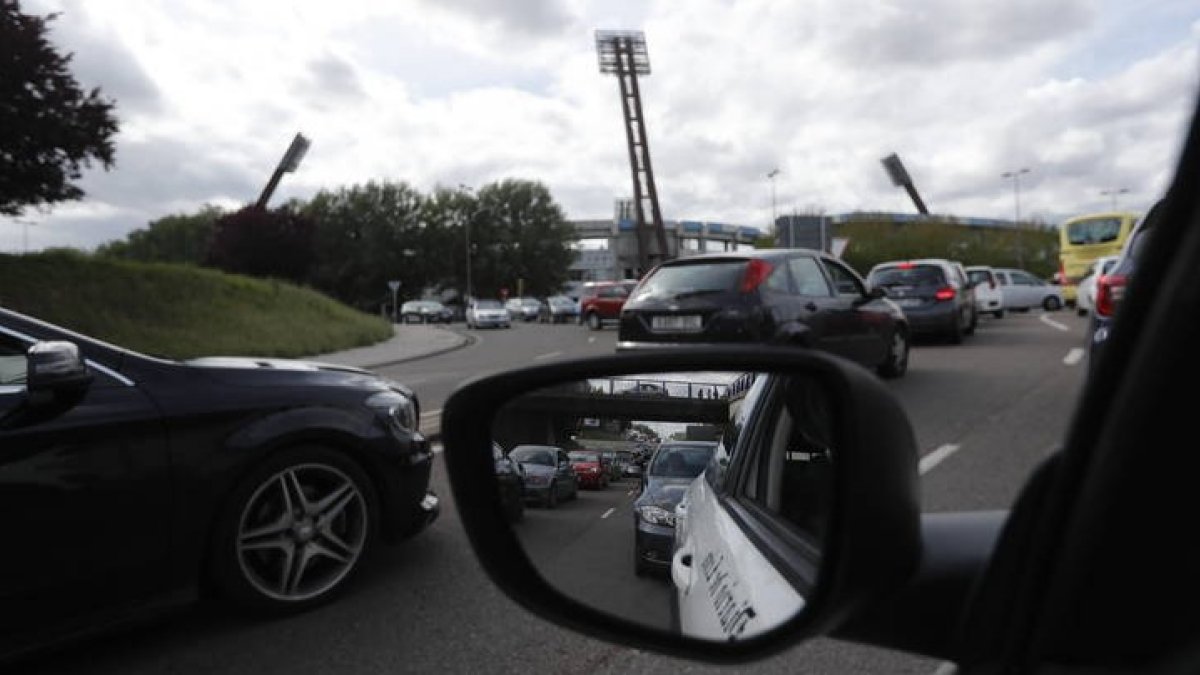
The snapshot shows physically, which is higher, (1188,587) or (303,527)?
(1188,587)

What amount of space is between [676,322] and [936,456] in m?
2.56

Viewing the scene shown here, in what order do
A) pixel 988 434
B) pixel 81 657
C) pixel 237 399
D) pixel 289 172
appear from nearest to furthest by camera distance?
pixel 81 657, pixel 237 399, pixel 988 434, pixel 289 172

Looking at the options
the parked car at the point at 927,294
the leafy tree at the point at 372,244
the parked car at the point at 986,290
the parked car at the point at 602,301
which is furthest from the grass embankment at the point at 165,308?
the leafy tree at the point at 372,244

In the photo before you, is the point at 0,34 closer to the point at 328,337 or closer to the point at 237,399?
the point at 328,337

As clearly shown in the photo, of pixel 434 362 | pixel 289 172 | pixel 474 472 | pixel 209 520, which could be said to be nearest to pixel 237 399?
pixel 209 520

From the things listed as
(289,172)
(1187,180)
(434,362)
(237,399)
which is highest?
(289,172)

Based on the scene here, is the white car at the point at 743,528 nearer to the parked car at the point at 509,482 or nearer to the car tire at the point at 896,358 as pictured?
the parked car at the point at 509,482

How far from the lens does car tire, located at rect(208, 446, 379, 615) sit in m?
3.20

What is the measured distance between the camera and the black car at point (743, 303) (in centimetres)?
738

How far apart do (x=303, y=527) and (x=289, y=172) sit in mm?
77429

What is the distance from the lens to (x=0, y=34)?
640 inches

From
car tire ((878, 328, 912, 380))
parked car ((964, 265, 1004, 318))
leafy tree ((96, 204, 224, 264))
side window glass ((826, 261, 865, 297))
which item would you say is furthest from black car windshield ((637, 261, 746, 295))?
leafy tree ((96, 204, 224, 264))

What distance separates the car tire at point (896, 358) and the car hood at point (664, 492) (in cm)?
860

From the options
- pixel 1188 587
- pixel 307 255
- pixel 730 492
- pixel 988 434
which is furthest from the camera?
pixel 307 255
